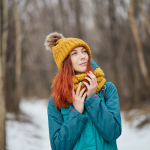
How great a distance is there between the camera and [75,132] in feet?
4.61

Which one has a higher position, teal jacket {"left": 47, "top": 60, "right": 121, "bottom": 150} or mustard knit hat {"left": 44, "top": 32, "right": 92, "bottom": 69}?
mustard knit hat {"left": 44, "top": 32, "right": 92, "bottom": 69}

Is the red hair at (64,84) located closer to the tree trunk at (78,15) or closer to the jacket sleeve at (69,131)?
the jacket sleeve at (69,131)

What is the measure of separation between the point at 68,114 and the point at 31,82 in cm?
2231

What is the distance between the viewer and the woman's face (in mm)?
1663

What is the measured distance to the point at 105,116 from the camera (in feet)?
4.55

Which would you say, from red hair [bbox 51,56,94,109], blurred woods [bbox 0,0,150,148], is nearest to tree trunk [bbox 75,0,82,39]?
blurred woods [bbox 0,0,150,148]

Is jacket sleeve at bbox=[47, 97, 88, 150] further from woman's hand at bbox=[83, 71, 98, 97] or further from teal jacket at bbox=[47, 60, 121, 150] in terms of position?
woman's hand at bbox=[83, 71, 98, 97]

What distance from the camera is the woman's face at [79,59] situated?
1663 mm

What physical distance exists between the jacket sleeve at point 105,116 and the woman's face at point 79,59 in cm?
33

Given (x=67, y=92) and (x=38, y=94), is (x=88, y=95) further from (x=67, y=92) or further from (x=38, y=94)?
(x=38, y=94)

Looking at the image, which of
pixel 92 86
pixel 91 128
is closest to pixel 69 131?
pixel 91 128

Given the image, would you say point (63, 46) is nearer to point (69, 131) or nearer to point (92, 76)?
point (92, 76)

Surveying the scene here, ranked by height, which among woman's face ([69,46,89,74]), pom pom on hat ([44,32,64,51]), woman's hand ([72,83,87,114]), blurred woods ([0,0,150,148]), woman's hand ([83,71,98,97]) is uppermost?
blurred woods ([0,0,150,148])

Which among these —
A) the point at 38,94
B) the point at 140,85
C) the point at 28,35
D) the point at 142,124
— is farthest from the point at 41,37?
the point at 38,94
